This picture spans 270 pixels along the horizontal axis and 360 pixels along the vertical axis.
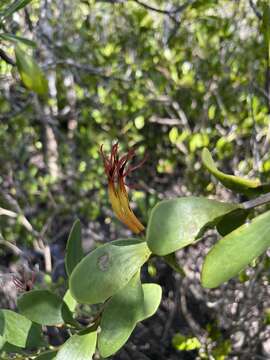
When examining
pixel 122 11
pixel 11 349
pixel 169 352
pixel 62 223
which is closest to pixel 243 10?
pixel 122 11

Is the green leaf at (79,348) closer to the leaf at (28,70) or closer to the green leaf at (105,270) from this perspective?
the green leaf at (105,270)

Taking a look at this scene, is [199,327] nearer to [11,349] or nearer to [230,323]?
[230,323]

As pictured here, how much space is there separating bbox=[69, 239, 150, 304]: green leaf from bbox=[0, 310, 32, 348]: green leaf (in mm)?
195

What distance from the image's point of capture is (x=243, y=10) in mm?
2076

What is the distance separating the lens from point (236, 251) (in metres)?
0.43

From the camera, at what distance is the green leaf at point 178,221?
Result: 41 cm

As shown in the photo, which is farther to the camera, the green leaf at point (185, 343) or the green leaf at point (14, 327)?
the green leaf at point (185, 343)

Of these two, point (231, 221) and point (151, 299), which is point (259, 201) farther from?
point (151, 299)

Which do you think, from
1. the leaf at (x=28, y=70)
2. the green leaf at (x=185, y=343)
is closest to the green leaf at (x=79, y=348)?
the leaf at (x=28, y=70)

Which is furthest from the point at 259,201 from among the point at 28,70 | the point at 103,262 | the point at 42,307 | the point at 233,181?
the point at 28,70

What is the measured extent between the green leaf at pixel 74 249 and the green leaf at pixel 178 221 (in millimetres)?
232

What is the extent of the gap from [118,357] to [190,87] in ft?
3.16

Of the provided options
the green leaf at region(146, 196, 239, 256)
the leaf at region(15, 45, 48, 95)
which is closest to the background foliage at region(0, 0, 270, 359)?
the leaf at region(15, 45, 48, 95)

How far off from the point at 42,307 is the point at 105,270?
16 cm
